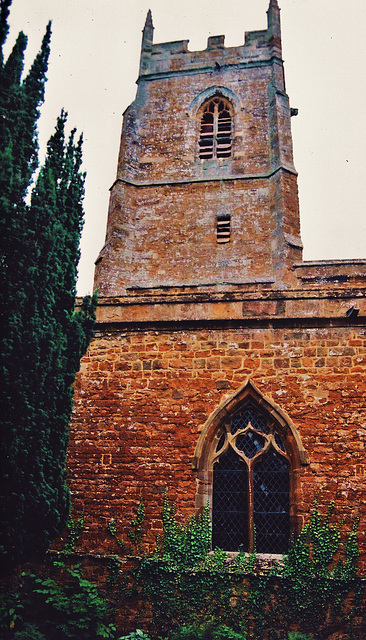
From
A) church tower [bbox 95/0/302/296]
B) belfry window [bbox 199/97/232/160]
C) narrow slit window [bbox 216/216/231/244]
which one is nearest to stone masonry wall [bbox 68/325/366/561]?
church tower [bbox 95/0/302/296]

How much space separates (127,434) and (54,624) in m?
2.55

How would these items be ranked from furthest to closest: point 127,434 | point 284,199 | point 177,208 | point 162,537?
point 177,208 < point 284,199 < point 127,434 < point 162,537

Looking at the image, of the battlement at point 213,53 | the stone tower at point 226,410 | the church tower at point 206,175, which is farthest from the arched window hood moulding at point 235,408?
the battlement at point 213,53

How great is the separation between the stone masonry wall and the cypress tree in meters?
1.52

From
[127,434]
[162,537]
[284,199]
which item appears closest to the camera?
[162,537]

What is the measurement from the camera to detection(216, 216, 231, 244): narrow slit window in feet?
63.6

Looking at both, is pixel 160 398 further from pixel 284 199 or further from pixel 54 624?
pixel 284 199

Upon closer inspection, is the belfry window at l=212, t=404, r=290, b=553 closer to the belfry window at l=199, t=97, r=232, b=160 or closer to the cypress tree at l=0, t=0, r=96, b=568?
the cypress tree at l=0, t=0, r=96, b=568

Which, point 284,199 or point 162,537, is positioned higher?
point 284,199

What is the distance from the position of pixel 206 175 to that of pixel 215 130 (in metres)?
2.10

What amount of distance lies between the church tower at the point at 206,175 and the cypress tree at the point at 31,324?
11019 mm

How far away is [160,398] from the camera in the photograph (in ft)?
28.0

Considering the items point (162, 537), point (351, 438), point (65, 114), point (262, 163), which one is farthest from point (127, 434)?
point (262, 163)

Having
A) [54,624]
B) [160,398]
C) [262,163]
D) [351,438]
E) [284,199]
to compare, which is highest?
[262,163]
